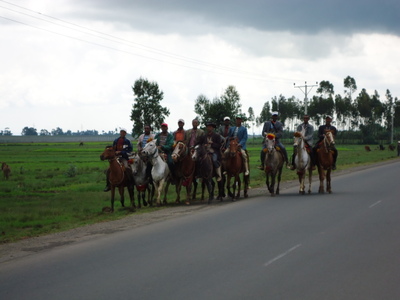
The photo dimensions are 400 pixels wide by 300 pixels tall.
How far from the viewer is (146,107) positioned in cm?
9606

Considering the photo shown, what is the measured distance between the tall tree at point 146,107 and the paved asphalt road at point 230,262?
80607 millimetres

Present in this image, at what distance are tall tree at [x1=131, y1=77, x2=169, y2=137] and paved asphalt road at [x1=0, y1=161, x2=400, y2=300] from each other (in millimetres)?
80607

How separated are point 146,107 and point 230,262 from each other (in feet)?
288

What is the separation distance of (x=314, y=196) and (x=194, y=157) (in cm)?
446

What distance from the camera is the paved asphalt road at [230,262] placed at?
24.6 feet

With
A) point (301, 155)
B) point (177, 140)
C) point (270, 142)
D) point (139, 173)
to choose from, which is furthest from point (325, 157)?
point (139, 173)

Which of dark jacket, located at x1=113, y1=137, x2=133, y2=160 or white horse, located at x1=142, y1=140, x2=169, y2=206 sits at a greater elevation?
dark jacket, located at x1=113, y1=137, x2=133, y2=160

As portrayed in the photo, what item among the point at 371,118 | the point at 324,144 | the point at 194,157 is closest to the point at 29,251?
the point at 194,157

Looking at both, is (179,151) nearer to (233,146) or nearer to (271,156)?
(233,146)

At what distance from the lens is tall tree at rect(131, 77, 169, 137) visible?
94875 millimetres

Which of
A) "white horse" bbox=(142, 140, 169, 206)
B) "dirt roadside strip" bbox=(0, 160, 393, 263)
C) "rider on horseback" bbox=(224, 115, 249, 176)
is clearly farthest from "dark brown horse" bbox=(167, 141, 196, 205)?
"rider on horseback" bbox=(224, 115, 249, 176)

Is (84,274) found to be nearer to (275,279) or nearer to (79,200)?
(275,279)

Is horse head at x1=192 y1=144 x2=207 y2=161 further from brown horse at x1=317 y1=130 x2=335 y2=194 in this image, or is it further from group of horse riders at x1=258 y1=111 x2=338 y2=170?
brown horse at x1=317 y1=130 x2=335 y2=194

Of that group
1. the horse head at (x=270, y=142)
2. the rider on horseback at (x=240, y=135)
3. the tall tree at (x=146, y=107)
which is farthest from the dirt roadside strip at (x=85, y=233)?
the tall tree at (x=146, y=107)
